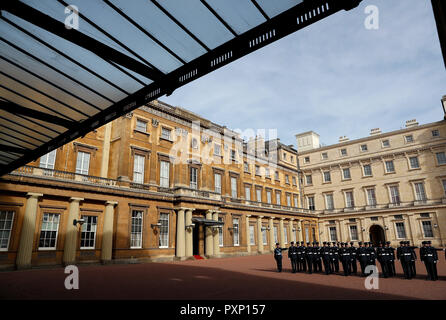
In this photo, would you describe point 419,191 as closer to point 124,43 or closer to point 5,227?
point 124,43

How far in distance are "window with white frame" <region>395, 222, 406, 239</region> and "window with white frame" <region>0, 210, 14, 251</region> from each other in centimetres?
4352

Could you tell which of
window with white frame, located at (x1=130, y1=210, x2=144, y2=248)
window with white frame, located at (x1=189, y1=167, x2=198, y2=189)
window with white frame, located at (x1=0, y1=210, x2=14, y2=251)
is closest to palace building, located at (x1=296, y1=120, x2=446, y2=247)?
window with white frame, located at (x1=189, y1=167, x2=198, y2=189)

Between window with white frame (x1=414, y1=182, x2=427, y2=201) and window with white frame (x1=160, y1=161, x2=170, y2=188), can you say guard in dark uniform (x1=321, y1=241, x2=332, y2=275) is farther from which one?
window with white frame (x1=414, y1=182, x2=427, y2=201)

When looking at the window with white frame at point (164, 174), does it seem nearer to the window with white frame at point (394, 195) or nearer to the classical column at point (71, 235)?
the classical column at point (71, 235)

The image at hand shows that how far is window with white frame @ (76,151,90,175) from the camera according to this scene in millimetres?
21453

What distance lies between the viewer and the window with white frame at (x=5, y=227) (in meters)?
16.8

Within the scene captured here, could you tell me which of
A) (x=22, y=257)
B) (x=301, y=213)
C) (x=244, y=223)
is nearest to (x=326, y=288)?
(x=22, y=257)

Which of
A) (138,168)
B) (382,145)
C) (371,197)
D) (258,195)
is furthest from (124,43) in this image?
(382,145)

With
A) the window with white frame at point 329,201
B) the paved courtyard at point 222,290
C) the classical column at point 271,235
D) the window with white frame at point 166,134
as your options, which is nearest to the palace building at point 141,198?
the window with white frame at point 166,134

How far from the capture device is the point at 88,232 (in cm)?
2028

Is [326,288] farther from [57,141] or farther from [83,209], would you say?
[83,209]

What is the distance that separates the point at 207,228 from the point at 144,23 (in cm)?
2456

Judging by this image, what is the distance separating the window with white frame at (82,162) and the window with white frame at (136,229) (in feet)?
16.2

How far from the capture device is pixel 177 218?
25.2 metres
